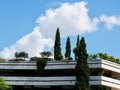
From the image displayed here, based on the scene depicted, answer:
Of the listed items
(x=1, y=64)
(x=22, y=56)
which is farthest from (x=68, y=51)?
(x=1, y=64)

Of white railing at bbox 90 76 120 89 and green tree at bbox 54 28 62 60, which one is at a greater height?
green tree at bbox 54 28 62 60

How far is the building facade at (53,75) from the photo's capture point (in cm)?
7009

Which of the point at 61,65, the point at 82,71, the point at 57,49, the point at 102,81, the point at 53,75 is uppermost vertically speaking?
the point at 57,49

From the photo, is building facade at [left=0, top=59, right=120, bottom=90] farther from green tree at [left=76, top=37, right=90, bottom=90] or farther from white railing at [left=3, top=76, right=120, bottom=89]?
green tree at [left=76, top=37, right=90, bottom=90]

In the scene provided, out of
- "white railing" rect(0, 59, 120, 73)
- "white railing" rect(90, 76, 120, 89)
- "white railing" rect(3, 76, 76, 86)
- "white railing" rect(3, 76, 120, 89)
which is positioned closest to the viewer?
"white railing" rect(90, 76, 120, 89)

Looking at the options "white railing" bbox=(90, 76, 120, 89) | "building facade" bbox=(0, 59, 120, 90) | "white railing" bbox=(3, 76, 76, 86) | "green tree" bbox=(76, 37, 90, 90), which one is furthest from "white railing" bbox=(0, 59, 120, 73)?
"green tree" bbox=(76, 37, 90, 90)

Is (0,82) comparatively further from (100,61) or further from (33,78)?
(100,61)

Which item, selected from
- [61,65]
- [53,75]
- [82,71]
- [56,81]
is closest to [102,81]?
[82,71]

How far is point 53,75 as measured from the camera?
7400 cm

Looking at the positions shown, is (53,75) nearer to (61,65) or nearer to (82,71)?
(61,65)

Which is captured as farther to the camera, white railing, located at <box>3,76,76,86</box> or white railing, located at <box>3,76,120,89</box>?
white railing, located at <box>3,76,76,86</box>

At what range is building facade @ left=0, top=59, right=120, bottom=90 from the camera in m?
70.1

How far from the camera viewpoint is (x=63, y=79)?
71.1 m

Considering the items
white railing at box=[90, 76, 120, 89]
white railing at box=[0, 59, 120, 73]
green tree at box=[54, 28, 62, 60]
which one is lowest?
white railing at box=[90, 76, 120, 89]
